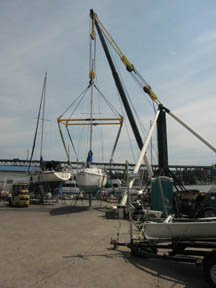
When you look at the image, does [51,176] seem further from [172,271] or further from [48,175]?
[172,271]

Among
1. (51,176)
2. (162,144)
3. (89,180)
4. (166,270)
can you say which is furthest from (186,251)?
(51,176)

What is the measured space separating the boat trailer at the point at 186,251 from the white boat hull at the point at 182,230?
5.1 inches

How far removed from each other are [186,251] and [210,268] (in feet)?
3.35

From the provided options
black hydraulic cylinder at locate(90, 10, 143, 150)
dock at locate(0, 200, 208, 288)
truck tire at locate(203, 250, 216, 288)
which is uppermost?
black hydraulic cylinder at locate(90, 10, 143, 150)

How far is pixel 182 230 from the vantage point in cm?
607

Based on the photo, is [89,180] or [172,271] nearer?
[172,271]

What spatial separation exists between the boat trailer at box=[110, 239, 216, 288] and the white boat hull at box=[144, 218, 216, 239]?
13 centimetres

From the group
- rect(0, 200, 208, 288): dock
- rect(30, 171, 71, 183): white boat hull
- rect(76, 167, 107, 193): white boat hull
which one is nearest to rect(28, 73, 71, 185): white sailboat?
rect(30, 171, 71, 183): white boat hull

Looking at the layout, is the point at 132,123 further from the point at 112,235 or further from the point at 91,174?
the point at 112,235

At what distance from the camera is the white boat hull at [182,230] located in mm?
5734

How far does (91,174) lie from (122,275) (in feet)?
45.9

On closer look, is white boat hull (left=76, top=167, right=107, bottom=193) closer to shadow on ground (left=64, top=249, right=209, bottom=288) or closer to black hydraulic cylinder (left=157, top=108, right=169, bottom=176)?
black hydraulic cylinder (left=157, top=108, right=169, bottom=176)

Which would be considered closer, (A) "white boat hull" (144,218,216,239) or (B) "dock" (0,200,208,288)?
(B) "dock" (0,200,208,288)

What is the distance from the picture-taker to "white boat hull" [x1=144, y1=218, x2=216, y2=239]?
5734 millimetres
